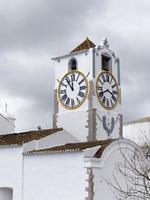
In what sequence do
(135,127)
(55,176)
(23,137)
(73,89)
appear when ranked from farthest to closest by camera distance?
(135,127) → (73,89) → (23,137) → (55,176)

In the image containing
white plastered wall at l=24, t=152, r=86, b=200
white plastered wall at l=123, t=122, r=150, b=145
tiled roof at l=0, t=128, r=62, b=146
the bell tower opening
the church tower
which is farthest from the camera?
white plastered wall at l=123, t=122, r=150, b=145

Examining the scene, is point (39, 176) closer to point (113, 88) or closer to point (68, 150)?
point (68, 150)

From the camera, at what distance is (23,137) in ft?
95.1

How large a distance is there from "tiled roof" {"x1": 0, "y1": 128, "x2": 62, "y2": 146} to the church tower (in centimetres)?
204

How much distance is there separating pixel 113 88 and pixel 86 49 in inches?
126

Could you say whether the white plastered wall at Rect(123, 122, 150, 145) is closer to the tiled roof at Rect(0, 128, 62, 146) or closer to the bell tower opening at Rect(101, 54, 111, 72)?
the bell tower opening at Rect(101, 54, 111, 72)

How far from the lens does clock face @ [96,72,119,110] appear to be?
3103 cm

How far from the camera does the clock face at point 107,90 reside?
31.0 metres

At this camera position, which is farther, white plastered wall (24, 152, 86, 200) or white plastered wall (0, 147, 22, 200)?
white plastered wall (0, 147, 22, 200)

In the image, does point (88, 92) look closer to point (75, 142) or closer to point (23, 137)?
point (75, 142)

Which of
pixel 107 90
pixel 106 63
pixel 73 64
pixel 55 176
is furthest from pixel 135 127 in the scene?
pixel 55 176

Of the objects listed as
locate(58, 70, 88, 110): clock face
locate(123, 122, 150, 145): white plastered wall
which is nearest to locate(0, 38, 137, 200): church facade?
locate(58, 70, 88, 110): clock face

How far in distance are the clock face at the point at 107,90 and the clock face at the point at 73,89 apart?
2.98 ft

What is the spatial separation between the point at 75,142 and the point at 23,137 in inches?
123
